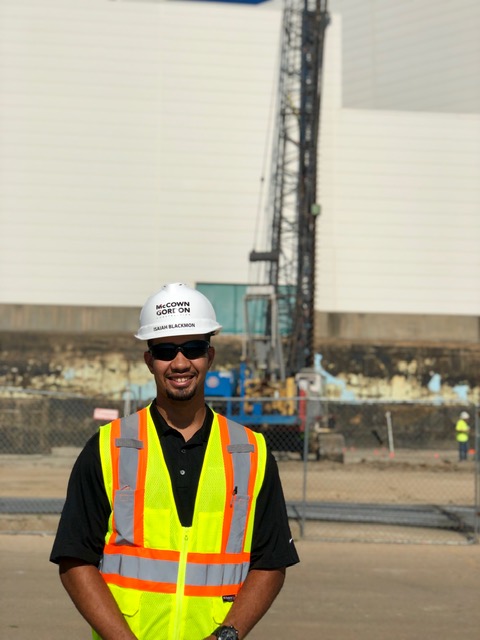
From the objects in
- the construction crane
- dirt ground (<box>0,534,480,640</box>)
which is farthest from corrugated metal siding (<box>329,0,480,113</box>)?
dirt ground (<box>0,534,480,640</box>)

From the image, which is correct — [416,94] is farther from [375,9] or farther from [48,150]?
[48,150]

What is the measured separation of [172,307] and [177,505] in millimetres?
602

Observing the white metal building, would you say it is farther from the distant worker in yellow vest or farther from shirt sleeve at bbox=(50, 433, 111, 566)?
shirt sleeve at bbox=(50, 433, 111, 566)

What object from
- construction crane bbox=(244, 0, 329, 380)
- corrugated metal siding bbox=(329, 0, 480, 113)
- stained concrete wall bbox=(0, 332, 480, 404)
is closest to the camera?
stained concrete wall bbox=(0, 332, 480, 404)

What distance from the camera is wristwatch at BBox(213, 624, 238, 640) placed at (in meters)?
2.87

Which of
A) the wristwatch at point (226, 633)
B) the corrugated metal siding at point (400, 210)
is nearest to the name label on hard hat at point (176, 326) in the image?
the wristwatch at point (226, 633)

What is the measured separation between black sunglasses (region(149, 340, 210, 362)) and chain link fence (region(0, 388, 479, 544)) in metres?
9.87

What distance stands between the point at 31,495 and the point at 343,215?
2445 centimetres

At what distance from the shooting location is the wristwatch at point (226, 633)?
2.87 meters

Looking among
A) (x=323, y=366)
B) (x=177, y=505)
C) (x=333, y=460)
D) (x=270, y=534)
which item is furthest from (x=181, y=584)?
(x=323, y=366)

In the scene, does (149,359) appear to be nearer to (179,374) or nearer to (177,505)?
(179,374)

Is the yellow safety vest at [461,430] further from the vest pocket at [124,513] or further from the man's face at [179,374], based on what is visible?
the vest pocket at [124,513]

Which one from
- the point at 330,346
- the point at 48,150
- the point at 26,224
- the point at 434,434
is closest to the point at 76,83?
the point at 48,150

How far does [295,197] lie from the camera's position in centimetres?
3962
